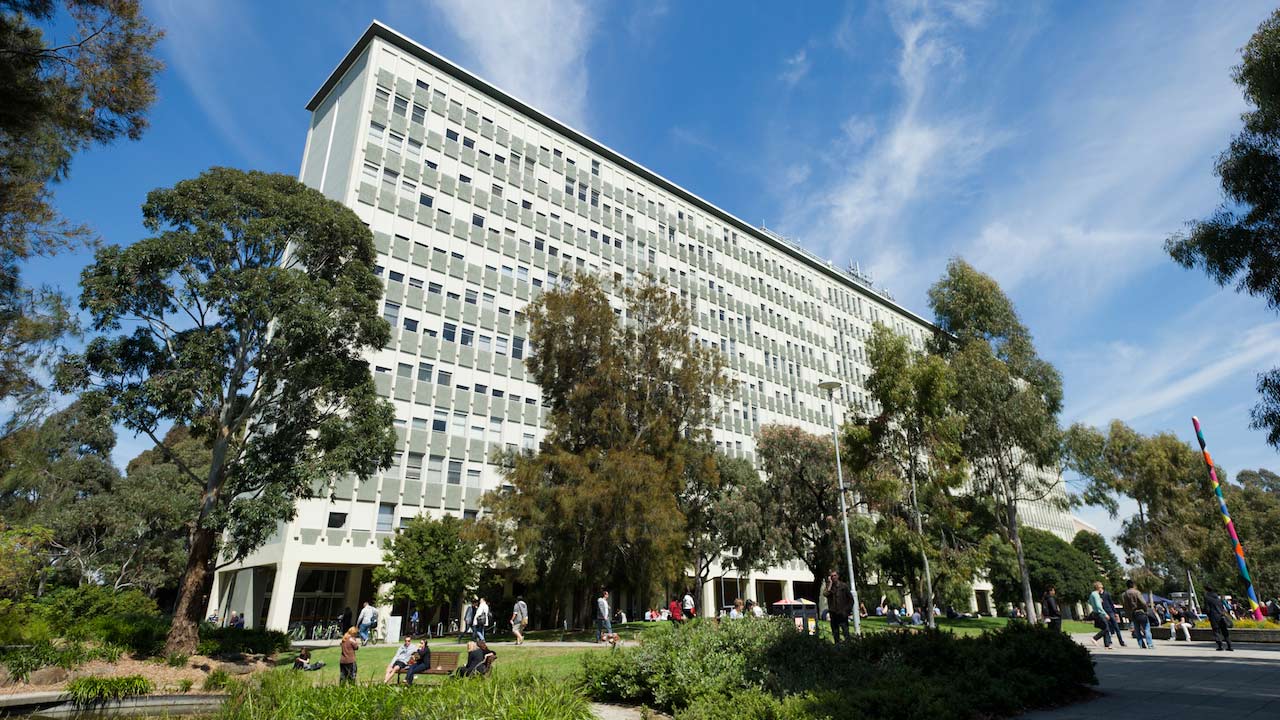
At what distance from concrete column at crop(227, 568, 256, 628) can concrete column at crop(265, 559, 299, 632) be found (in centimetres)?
439

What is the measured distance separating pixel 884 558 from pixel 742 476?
14.5 m

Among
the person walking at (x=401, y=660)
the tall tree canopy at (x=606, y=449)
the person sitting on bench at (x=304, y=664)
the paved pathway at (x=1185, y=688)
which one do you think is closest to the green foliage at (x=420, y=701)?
the person walking at (x=401, y=660)

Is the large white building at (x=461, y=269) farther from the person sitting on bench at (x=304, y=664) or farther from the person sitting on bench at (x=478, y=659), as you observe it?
the person sitting on bench at (x=478, y=659)

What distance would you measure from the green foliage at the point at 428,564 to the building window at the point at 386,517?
18.2 feet

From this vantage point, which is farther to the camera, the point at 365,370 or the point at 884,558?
the point at 884,558

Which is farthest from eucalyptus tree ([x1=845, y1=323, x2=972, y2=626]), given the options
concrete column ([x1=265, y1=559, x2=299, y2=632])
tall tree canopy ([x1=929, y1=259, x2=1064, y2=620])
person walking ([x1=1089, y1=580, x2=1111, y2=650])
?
concrete column ([x1=265, y1=559, x2=299, y2=632])

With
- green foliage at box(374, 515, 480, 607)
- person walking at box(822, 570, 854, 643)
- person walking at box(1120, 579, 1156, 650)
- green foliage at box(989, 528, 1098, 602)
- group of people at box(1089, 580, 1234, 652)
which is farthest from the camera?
green foliage at box(989, 528, 1098, 602)

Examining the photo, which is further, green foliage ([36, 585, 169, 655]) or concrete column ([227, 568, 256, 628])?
concrete column ([227, 568, 256, 628])

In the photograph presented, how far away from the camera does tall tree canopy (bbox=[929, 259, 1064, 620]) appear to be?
102 feet

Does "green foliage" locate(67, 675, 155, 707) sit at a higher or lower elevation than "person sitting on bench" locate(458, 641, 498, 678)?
lower

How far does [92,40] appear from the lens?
11.4m

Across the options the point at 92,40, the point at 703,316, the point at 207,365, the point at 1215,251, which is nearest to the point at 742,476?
the point at 703,316

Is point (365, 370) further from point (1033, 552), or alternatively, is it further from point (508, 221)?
point (1033, 552)

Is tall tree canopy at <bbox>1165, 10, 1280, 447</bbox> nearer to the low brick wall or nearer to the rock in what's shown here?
the low brick wall
